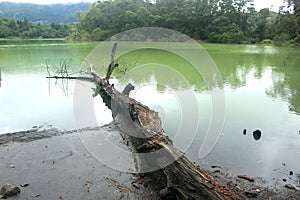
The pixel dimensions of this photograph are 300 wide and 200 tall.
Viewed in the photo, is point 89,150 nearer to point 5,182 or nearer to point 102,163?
point 102,163

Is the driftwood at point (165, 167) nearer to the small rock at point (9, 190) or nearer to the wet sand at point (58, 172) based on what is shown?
the wet sand at point (58, 172)

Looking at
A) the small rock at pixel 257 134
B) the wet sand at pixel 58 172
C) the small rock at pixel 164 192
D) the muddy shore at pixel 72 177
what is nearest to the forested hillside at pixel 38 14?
the wet sand at pixel 58 172

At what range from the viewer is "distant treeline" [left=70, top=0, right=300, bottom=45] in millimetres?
39250

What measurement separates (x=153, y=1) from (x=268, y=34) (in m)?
19.3

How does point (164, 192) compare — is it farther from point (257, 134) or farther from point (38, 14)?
point (38, 14)

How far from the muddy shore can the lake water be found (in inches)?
15.1

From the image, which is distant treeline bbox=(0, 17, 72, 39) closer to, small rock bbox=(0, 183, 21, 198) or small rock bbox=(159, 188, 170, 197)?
small rock bbox=(0, 183, 21, 198)

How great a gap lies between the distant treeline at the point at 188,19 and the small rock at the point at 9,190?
118ft

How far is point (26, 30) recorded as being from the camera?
57312 millimetres

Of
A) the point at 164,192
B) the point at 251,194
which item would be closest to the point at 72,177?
the point at 164,192

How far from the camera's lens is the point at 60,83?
11.0 metres

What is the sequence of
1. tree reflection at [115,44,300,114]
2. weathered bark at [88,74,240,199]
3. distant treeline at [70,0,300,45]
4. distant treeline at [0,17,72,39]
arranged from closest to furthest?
weathered bark at [88,74,240,199] < tree reflection at [115,44,300,114] < distant treeline at [70,0,300,45] < distant treeline at [0,17,72,39]

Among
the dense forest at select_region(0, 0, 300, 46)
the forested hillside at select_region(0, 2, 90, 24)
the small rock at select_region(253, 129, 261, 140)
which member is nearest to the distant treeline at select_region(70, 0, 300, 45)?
the dense forest at select_region(0, 0, 300, 46)

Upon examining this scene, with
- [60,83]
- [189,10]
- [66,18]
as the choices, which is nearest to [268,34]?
[189,10]
